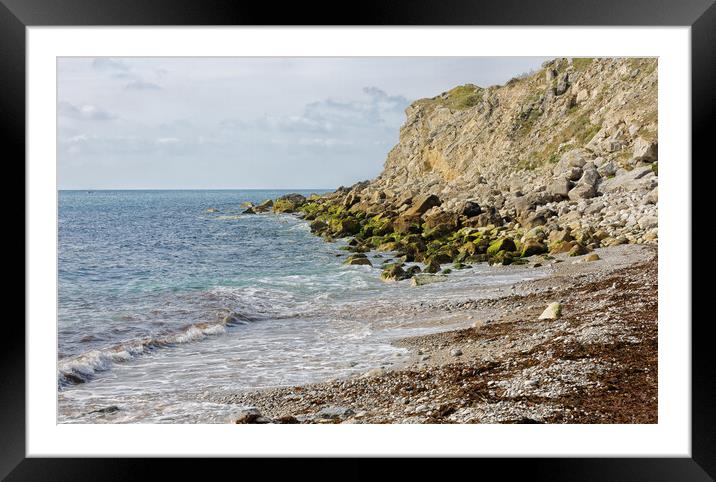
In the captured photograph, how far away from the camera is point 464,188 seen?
19.4m

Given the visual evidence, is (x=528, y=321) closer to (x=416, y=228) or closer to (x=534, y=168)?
(x=416, y=228)

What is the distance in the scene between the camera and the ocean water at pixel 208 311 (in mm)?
7098

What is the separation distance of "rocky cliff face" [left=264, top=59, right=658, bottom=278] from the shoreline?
14.7ft

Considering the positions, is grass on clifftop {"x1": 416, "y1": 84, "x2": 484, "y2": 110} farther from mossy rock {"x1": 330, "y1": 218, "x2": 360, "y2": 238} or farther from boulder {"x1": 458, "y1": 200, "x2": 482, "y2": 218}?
boulder {"x1": 458, "y1": 200, "x2": 482, "y2": 218}

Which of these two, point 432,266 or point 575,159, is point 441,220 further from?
point 575,159

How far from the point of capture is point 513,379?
229 inches

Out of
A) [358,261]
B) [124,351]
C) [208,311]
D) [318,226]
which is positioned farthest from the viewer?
[318,226]

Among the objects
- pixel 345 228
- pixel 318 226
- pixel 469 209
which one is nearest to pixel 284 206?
pixel 318 226

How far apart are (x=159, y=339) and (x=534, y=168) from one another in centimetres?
1425

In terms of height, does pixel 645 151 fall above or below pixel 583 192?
above

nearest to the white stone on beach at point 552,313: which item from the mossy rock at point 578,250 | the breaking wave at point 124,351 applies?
the mossy rock at point 578,250

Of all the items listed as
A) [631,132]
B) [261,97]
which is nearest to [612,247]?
[631,132]

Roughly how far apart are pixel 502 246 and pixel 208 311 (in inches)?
230

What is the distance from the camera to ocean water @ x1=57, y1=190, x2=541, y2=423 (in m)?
7.10
